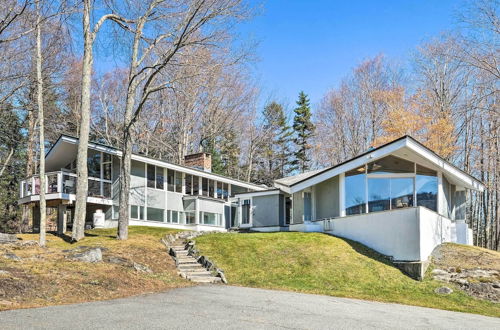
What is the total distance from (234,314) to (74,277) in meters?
4.87

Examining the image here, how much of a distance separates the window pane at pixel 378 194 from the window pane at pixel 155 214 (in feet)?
40.0

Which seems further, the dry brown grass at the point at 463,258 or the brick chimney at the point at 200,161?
the brick chimney at the point at 200,161

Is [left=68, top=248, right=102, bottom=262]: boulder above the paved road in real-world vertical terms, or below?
above

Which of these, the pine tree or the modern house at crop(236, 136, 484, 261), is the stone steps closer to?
the modern house at crop(236, 136, 484, 261)

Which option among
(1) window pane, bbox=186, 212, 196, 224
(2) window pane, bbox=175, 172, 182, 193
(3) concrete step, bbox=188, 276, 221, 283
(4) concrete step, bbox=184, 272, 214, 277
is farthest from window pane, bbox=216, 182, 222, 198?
(3) concrete step, bbox=188, 276, 221, 283

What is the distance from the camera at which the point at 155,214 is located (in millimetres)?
24844

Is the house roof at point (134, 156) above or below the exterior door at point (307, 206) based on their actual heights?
above

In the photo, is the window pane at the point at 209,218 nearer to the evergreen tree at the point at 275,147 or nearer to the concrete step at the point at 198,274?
the concrete step at the point at 198,274

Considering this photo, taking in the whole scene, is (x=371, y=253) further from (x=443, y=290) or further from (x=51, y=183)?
(x=51, y=183)

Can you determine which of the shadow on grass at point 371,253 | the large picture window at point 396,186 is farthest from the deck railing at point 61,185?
the large picture window at point 396,186

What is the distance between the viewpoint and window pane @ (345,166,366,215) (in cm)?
1875

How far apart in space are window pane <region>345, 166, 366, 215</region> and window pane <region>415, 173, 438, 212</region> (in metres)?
2.20

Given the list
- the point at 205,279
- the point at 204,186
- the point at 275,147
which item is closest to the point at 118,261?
the point at 205,279

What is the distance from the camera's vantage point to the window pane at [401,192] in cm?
1789
